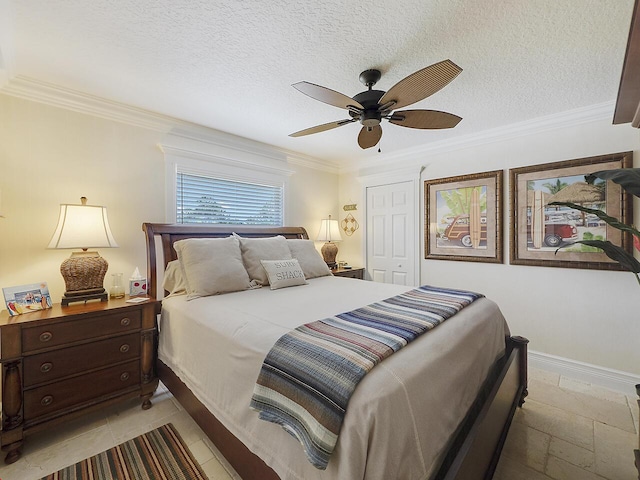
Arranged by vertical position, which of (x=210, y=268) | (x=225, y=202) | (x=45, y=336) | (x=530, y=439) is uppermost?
(x=225, y=202)

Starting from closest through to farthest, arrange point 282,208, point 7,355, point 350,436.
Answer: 1. point 350,436
2. point 7,355
3. point 282,208

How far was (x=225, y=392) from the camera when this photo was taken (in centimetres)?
146

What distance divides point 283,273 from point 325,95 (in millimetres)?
1483

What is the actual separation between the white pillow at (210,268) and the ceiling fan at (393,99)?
1.21 meters

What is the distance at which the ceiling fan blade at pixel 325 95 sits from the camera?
61.0 inches

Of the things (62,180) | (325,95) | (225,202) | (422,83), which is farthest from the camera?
(225,202)

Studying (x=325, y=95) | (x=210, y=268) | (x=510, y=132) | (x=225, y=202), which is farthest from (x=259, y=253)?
(x=510, y=132)

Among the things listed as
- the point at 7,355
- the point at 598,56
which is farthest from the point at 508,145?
the point at 7,355

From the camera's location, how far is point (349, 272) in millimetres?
3898

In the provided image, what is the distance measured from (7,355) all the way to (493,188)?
409 cm

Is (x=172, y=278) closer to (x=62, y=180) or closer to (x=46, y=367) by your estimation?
(x=46, y=367)

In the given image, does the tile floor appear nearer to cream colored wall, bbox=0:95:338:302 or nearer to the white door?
cream colored wall, bbox=0:95:338:302

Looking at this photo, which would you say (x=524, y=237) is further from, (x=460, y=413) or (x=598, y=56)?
(x=460, y=413)

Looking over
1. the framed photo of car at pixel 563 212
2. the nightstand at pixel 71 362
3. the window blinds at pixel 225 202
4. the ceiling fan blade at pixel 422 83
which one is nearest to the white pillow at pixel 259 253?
the window blinds at pixel 225 202
